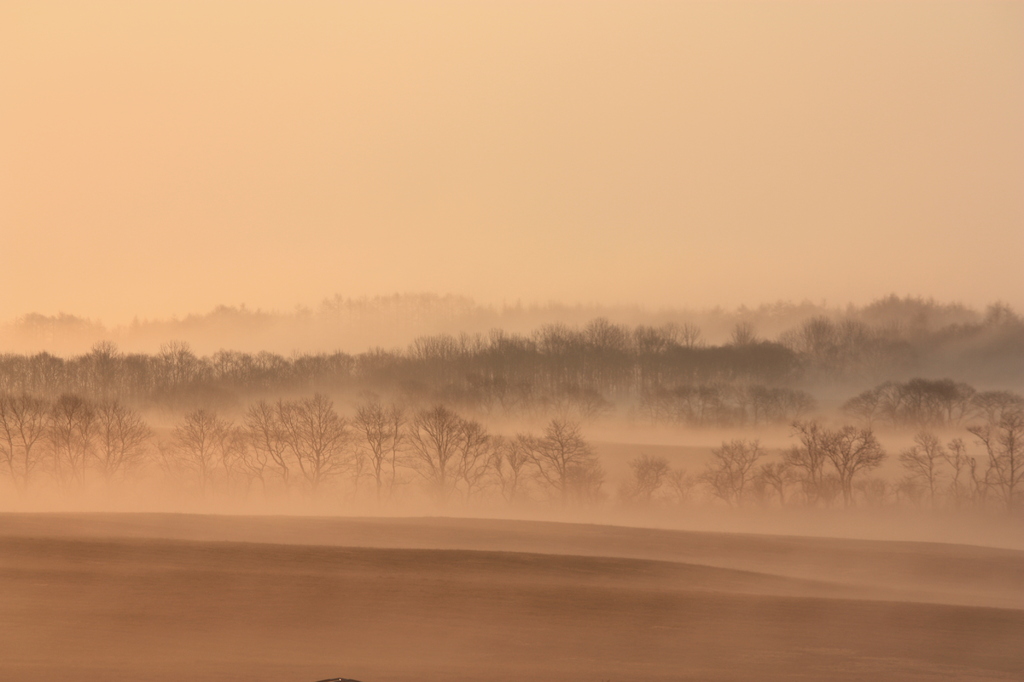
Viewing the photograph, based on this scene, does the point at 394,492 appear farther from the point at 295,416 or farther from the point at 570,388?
the point at 570,388

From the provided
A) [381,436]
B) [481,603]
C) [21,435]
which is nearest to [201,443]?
[381,436]

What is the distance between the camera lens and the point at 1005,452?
1506 cm

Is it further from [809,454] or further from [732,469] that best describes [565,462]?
[809,454]

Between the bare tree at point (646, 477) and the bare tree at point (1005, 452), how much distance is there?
5.06 m

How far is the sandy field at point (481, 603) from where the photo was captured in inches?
503

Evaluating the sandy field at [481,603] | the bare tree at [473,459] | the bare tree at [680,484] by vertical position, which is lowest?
the sandy field at [481,603]

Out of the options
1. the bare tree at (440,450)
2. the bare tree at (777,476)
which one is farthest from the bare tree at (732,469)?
the bare tree at (440,450)

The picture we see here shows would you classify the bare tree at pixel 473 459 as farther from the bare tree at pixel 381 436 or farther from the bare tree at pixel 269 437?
the bare tree at pixel 269 437

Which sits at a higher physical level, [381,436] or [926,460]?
[381,436]

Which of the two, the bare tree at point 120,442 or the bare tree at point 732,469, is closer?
the bare tree at point 732,469

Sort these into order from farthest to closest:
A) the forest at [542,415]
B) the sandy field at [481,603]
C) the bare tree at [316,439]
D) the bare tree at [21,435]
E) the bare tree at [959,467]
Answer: the bare tree at [21,435] < the bare tree at [316,439] < the forest at [542,415] < the bare tree at [959,467] < the sandy field at [481,603]

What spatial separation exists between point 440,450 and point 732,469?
5200 mm

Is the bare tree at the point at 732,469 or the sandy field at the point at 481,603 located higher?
the bare tree at the point at 732,469

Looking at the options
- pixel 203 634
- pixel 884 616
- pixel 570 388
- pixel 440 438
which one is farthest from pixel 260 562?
pixel 884 616
